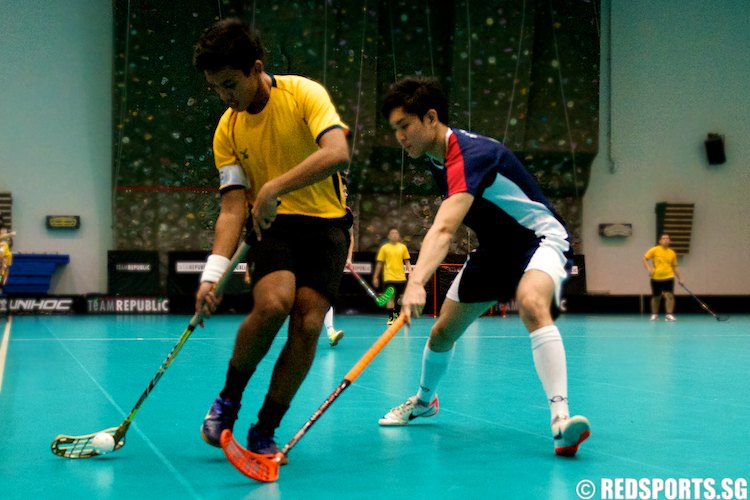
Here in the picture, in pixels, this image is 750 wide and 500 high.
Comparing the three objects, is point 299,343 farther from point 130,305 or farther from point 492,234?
point 130,305

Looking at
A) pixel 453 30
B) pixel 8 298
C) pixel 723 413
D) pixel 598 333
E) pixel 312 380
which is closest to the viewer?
pixel 723 413

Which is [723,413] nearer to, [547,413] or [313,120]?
[547,413]

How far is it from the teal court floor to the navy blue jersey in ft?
3.14

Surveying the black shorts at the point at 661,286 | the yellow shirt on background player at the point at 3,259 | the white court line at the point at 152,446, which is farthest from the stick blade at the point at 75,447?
the black shorts at the point at 661,286

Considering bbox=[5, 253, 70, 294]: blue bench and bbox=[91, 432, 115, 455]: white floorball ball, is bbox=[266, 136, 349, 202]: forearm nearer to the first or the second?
bbox=[91, 432, 115, 455]: white floorball ball

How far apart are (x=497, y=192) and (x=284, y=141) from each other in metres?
1.03

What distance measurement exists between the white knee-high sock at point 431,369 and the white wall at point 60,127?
14.7 meters

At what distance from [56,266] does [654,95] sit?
14050 millimetres

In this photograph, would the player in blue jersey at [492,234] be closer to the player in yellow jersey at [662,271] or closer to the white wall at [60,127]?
the player in yellow jersey at [662,271]

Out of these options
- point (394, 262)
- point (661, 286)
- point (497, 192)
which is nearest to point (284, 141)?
point (497, 192)

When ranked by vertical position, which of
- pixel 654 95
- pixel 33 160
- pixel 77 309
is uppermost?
pixel 654 95

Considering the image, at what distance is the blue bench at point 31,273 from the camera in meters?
17.2

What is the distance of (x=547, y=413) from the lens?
485 centimetres

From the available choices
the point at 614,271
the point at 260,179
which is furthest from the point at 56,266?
the point at 260,179
